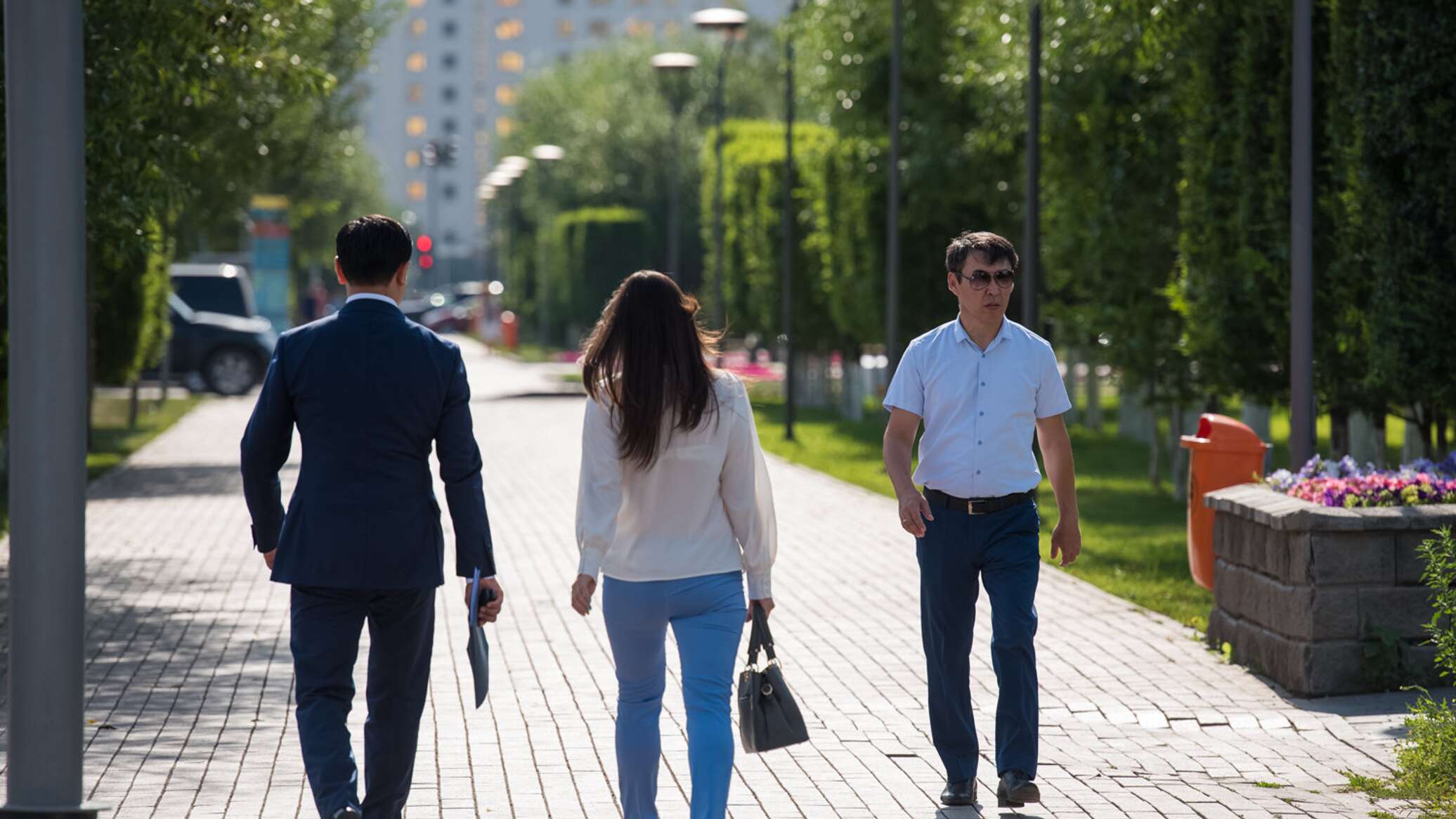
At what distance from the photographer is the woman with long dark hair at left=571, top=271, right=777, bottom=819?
17.7 feet

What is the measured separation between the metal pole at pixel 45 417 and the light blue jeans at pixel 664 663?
52.4 inches

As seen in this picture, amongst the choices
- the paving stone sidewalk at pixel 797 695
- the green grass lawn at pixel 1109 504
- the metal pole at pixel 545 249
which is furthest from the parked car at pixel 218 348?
the metal pole at pixel 545 249

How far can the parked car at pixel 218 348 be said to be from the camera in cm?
3600

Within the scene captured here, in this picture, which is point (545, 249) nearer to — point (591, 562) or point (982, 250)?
point (982, 250)

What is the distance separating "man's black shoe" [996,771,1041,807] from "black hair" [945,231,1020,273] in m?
1.51

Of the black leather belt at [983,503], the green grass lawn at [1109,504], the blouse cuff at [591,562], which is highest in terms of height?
the black leather belt at [983,503]

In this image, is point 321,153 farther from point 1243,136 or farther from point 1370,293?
point 1370,293

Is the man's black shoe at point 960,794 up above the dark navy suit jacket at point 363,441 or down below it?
below

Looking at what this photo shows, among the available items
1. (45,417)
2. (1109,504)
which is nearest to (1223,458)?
(45,417)

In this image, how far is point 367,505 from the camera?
5.35m

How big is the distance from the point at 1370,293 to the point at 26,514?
989cm

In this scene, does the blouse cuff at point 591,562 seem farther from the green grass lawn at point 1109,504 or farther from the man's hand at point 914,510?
the green grass lawn at point 1109,504

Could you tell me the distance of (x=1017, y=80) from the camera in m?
20.9

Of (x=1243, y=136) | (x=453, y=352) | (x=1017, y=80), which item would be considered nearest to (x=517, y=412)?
(x=1017, y=80)
